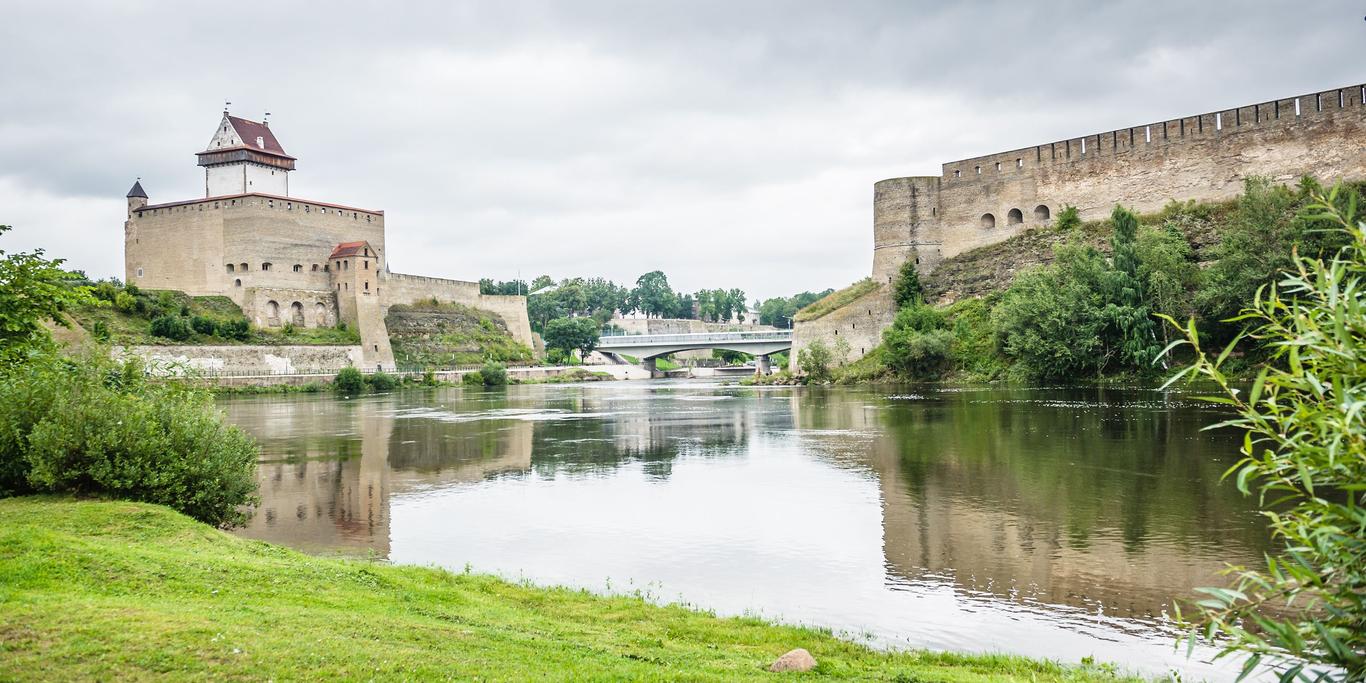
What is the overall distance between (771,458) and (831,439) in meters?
2.96

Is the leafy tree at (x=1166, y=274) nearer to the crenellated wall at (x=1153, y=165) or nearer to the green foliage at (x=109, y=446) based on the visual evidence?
the crenellated wall at (x=1153, y=165)

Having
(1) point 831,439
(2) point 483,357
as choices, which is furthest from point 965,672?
(2) point 483,357

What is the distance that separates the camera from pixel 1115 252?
1226 inches

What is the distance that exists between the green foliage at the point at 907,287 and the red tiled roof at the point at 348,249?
3200cm

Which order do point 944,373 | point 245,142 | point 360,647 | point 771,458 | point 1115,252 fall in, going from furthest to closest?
point 245,142, point 944,373, point 1115,252, point 771,458, point 360,647

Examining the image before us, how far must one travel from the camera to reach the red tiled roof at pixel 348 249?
5703cm

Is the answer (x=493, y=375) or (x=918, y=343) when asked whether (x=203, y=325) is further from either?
(x=918, y=343)

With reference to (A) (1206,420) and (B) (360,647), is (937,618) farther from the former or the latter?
(A) (1206,420)

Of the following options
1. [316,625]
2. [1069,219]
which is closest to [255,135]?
[1069,219]

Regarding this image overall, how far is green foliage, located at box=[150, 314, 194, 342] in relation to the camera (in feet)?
148

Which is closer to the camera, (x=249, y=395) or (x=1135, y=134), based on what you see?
(x=1135, y=134)

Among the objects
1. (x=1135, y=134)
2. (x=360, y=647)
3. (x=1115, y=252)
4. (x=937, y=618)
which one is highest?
(x=1135, y=134)

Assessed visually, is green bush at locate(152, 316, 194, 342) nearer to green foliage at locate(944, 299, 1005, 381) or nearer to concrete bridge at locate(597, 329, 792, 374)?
concrete bridge at locate(597, 329, 792, 374)

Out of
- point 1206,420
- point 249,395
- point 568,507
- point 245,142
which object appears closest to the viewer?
point 568,507
